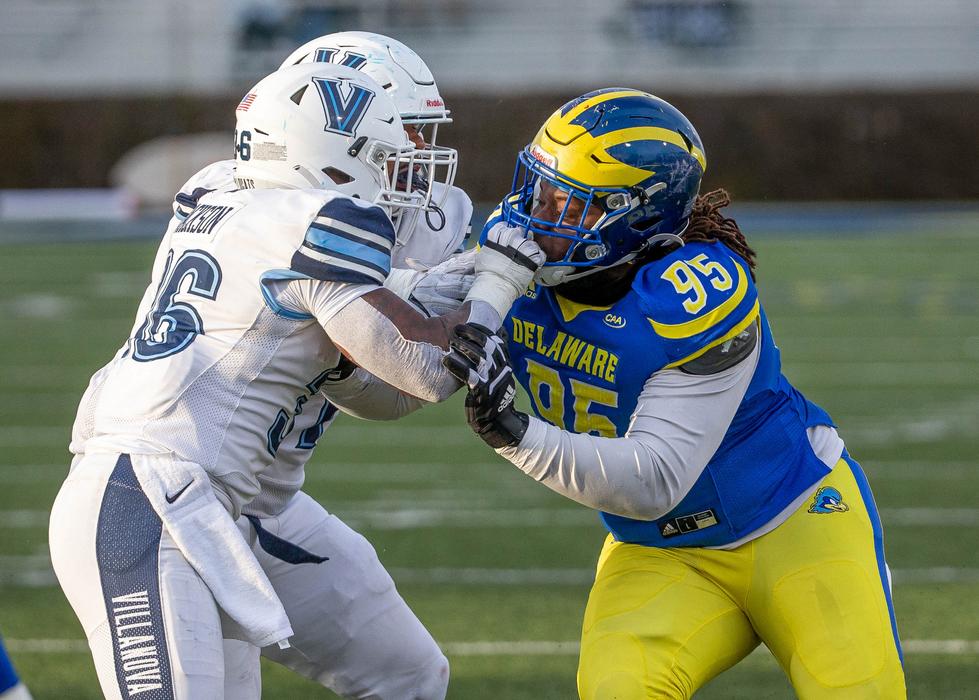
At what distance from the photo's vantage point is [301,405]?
3.04 meters

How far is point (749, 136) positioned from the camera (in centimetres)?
2019

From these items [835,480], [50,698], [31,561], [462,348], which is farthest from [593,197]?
[31,561]

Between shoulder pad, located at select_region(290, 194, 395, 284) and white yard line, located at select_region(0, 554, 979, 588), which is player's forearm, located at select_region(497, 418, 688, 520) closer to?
shoulder pad, located at select_region(290, 194, 395, 284)

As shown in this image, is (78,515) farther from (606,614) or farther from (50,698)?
(50,698)

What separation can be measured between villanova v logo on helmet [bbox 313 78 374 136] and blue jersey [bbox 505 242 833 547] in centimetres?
60

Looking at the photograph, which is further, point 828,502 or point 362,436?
point 362,436

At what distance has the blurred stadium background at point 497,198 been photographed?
17.4 feet

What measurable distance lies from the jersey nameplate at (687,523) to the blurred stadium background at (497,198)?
4.49 ft

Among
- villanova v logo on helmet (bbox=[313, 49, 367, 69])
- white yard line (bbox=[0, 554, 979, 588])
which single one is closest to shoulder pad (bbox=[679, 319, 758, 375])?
villanova v logo on helmet (bbox=[313, 49, 367, 69])

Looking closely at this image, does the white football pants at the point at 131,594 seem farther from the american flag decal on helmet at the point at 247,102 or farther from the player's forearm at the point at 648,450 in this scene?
the american flag decal on helmet at the point at 247,102

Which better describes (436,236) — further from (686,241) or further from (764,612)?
(764,612)

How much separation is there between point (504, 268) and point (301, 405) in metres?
Result: 0.51

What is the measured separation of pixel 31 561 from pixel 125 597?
3.48 meters

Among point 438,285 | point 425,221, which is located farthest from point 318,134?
point 425,221
